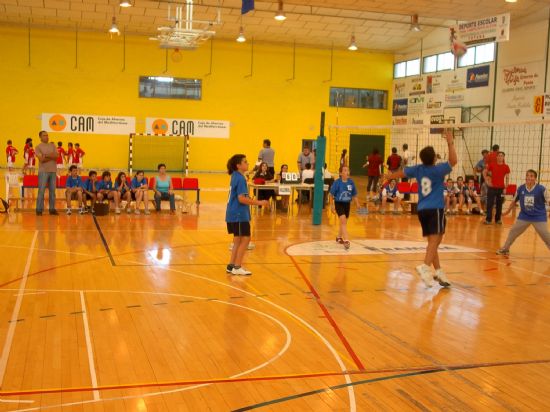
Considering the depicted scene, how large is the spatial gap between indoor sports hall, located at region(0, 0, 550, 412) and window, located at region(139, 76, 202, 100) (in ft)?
0.33

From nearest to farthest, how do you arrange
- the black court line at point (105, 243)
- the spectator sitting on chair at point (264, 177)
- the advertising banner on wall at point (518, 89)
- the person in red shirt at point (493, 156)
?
the black court line at point (105, 243) → the person in red shirt at point (493, 156) → the spectator sitting on chair at point (264, 177) → the advertising banner on wall at point (518, 89)

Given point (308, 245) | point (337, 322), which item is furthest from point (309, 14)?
point (337, 322)

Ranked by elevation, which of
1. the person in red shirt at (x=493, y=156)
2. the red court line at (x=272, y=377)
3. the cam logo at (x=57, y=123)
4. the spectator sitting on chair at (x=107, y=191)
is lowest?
the red court line at (x=272, y=377)

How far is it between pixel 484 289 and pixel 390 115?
2464 cm

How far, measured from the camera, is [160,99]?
2930 cm

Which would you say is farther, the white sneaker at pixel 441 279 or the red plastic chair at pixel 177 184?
the red plastic chair at pixel 177 184

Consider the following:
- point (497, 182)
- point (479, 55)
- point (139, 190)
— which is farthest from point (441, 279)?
point (479, 55)

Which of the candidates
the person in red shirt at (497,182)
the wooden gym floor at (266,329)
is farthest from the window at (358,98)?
the wooden gym floor at (266,329)

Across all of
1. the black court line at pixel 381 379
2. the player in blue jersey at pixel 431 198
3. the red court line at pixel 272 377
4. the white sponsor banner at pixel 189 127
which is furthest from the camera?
the white sponsor banner at pixel 189 127

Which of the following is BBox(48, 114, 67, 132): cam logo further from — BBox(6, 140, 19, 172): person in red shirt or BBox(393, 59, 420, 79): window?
BBox(393, 59, 420, 79): window

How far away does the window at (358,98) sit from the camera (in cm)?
3162

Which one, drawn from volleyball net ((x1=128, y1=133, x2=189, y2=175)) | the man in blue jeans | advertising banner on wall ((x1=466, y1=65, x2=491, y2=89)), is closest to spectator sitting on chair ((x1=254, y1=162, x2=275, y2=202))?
the man in blue jeans

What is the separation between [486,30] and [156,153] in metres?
15.9

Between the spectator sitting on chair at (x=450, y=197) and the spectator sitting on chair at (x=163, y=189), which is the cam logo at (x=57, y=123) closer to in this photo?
the spectator sitting on chair at (x=163, y=189)
